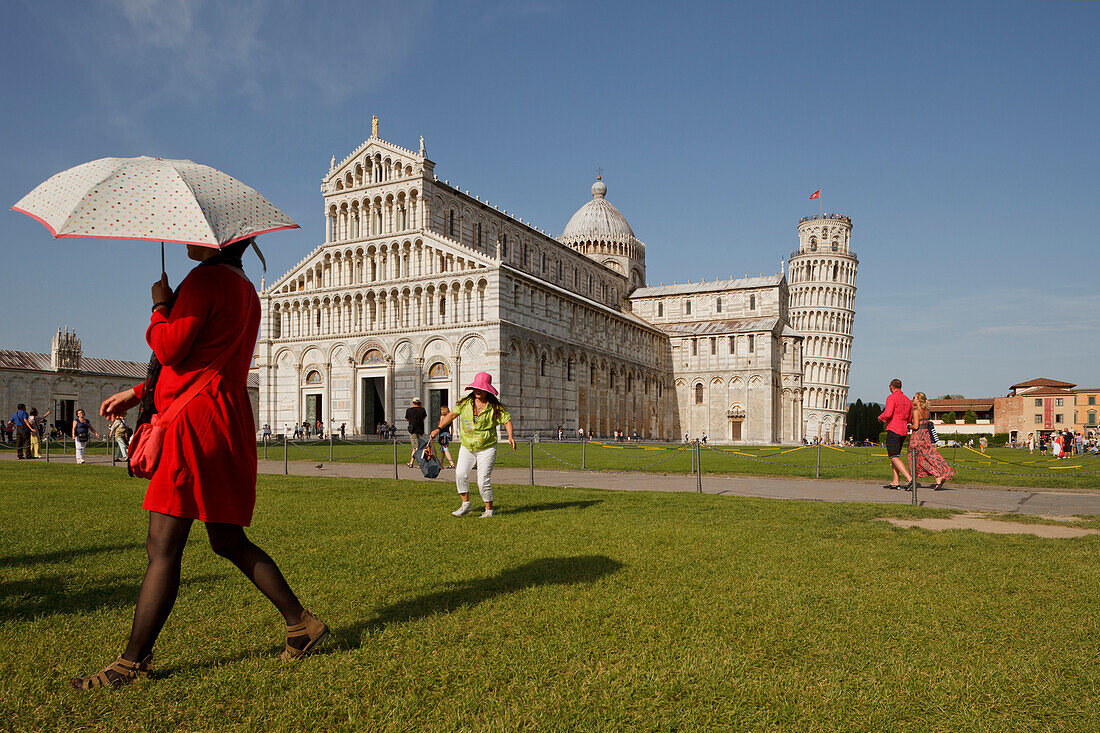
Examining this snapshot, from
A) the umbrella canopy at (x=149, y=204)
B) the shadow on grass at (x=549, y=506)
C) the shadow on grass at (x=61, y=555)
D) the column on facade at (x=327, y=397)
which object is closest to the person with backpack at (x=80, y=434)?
the shadow on grass at (x=549, y=506)

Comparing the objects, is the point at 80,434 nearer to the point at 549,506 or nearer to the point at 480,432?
the point at 549,506

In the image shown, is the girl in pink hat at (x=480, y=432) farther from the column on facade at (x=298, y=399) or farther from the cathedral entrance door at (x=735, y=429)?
the cathedral entrance door at (x=735, y=429)

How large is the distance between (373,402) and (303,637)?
4708cm

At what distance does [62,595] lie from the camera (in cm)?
539

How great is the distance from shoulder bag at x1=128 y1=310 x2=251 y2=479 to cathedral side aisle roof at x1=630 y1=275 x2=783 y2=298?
75.8 meters

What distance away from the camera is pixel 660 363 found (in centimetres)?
7412

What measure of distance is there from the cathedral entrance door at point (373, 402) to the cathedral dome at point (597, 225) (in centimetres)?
3776

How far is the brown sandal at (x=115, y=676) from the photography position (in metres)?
3.66

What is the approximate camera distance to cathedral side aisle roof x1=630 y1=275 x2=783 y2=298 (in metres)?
76.1

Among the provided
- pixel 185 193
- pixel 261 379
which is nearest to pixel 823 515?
pixel 185 193

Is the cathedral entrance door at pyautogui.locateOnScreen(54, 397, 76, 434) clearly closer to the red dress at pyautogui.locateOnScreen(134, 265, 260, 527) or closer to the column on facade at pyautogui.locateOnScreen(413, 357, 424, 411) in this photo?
the column on facade at pyautogui.locateOnScreen(413, 357, 424, 411)

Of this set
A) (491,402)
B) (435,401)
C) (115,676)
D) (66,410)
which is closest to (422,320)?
(435,401)

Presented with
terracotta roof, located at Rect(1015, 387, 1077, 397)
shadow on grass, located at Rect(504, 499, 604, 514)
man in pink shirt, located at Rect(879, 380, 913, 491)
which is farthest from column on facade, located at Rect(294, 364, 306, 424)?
terracotta roof, located at Rect(1015, 387, 1077, 397)

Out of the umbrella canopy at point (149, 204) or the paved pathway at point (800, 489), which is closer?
the umbrella canopy at point (149, 204)
